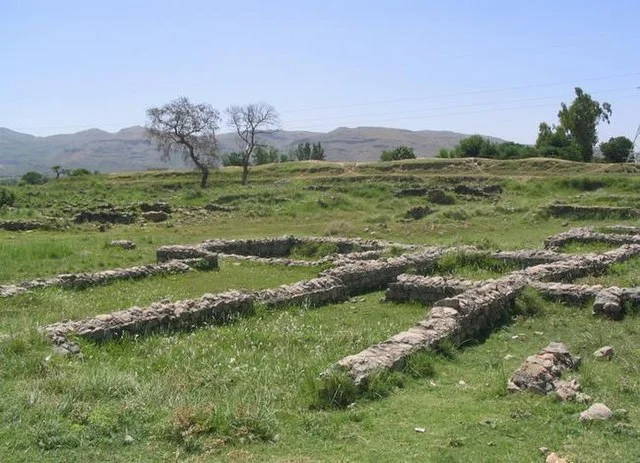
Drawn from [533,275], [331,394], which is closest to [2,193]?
[533,275]

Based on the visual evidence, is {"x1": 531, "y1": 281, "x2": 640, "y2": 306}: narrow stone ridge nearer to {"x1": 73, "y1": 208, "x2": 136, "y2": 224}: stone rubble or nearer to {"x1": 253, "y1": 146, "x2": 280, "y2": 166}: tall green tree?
{"x1": 73, "y1": 208, "x2": 136, "y2": 224}: stone rubble

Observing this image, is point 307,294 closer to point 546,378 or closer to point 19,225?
point 546,378

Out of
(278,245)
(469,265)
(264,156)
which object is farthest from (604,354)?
(264,156)

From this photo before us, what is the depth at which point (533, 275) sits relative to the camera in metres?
14.2

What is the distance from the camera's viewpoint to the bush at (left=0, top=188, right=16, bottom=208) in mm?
38928

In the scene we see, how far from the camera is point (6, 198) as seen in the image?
39.7 meters

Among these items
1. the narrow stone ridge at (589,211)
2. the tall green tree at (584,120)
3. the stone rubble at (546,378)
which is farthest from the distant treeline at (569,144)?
the stone rubble at (546,378)

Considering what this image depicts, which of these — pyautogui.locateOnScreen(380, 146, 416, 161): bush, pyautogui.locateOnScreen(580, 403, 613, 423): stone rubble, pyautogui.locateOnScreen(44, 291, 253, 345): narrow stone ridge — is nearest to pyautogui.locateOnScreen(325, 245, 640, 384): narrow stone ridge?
pyautogui.locateOnScreen(580, 403, 613, 423): stone rubble

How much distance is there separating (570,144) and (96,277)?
225 ft

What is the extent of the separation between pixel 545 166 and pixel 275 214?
2773 centimetres

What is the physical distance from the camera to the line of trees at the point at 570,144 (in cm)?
6806

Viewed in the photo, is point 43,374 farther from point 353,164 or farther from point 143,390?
point 353,164

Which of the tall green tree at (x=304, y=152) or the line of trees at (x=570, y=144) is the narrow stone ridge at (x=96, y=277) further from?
the tall green tree at (x=304, y=152)

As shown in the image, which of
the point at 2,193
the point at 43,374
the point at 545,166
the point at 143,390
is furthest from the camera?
the point at 545,166
